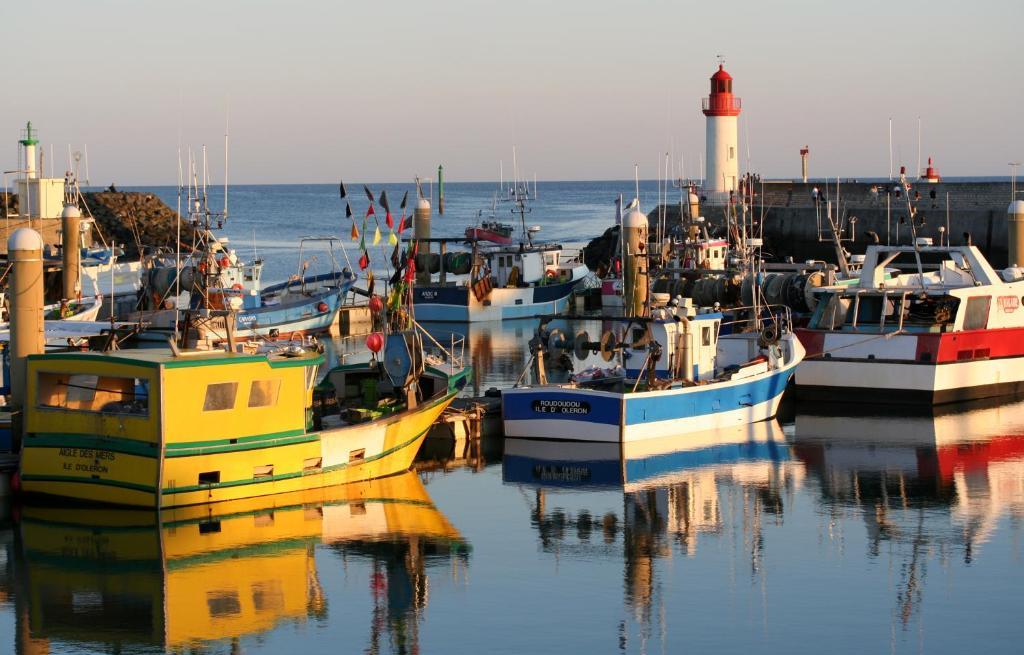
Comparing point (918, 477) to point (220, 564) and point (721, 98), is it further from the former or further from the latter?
point (721, 98)

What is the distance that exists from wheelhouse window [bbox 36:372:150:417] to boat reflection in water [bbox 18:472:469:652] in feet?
4.28

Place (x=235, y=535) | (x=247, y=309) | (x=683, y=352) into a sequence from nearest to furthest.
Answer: (x=235, y=535) < (x=683, y=352) < (x=247, y=309)

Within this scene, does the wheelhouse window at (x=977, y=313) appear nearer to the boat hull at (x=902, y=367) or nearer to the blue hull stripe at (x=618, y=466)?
the boat hull at (x=902, y=367)

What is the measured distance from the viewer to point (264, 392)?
19578mm

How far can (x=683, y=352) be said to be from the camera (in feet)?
82.0

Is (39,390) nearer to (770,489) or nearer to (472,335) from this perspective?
(770,489)

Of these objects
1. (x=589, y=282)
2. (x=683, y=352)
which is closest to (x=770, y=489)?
(x=683, y=352)

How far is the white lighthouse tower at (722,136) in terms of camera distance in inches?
2281

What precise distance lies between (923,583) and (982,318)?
43.1ft

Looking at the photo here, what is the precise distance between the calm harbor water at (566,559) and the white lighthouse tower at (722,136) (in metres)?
34.0

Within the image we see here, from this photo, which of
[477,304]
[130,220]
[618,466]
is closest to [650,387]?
[618,466]

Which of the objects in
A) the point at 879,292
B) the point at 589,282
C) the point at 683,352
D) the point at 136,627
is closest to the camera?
the point at 136,627

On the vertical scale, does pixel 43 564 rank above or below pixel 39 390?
below

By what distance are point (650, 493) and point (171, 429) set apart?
657 cm
